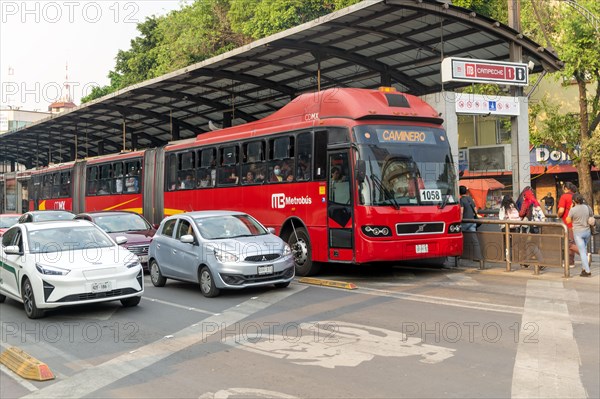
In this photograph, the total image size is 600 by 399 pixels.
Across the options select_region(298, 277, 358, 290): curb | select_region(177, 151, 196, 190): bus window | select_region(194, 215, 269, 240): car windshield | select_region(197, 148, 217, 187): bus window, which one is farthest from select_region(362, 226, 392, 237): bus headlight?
select_region(177, 151, 196, 190): bus window

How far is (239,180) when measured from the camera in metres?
18.0

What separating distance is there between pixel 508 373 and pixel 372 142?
774 centimetres

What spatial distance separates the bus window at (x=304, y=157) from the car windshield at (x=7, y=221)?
12.6 meters

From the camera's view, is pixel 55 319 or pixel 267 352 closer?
pixel 267 352

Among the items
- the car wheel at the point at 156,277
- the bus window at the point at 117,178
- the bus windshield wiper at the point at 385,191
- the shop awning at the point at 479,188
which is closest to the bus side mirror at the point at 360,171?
the bus windshield wiper at the point at 385,191

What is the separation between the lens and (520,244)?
14.5 meters

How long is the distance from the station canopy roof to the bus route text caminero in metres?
2.88

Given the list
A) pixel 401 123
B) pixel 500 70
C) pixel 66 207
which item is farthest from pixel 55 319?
pixel 66 207

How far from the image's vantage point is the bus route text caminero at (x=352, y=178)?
13.7m

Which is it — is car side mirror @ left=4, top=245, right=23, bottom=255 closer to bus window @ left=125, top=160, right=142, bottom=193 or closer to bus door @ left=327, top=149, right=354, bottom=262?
bus door @ left=327, top=149, right=354, bottom=262

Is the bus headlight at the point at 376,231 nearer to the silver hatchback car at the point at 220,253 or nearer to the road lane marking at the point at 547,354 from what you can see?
the silver hatchback car at the point at 220,253

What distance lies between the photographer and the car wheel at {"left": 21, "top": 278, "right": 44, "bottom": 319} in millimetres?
10820

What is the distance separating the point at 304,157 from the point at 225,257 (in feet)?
12.8

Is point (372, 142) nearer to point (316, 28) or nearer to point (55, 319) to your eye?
point (316, 28)
